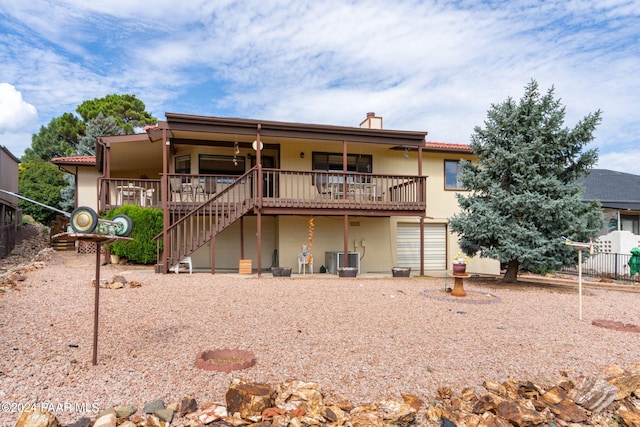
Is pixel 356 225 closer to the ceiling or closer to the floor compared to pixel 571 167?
closer to the floor

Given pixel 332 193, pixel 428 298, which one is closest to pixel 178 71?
pixel 332 193

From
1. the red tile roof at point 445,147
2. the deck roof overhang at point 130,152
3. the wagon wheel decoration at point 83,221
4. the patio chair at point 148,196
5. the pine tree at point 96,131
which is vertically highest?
the pine tree at point 96,131

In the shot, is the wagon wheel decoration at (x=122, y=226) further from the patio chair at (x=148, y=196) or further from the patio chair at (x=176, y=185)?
the patio chair at (x=148, y=196)

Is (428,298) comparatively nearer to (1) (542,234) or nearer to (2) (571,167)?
(1) (542,234)

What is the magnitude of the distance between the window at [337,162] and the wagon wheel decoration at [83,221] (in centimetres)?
1106

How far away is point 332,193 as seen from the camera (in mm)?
12703

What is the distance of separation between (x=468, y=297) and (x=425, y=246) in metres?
7.39

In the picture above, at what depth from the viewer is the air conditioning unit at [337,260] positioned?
1355 cm

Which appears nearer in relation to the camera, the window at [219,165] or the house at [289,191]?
the house at [289,191]

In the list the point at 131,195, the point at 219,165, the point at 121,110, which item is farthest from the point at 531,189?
the point at 121,110

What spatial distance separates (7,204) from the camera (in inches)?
752

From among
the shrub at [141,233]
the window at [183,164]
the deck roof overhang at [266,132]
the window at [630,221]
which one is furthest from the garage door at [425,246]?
the window at [630,221]

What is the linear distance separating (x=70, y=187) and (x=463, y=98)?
21506 millimetres

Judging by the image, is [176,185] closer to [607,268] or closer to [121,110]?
[607,268]
